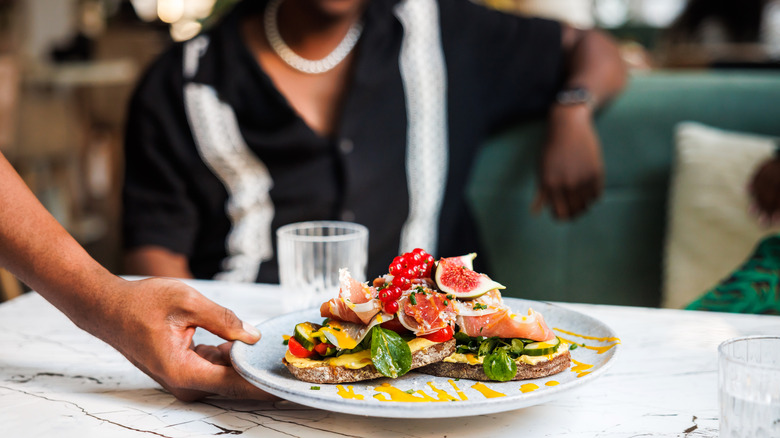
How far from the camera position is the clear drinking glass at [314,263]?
3.91ft

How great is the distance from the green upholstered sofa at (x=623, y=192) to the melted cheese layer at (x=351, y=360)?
4.32 ft

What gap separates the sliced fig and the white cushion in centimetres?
118

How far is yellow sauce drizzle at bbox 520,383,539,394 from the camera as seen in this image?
0.79 m

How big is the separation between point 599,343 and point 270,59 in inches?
50.2

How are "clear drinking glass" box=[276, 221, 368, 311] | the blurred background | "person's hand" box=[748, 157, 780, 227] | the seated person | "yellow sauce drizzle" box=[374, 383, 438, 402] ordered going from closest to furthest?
"yellow sauce drizzle" box=[374, 383, 438, 402] → "clear drinking glass" box=[276, 221, 368, 311] → "person's hand" box=[748, 157, 780, 227] → the seated person → the blurred background

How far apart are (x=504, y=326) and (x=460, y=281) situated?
72mm

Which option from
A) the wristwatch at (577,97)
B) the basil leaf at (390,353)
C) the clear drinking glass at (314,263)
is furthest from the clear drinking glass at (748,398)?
the wristwatch at (577,97)

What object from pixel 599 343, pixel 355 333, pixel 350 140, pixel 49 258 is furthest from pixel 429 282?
pixel 350 140

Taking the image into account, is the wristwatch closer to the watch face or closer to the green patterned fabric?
the watch face

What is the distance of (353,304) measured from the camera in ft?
2.76

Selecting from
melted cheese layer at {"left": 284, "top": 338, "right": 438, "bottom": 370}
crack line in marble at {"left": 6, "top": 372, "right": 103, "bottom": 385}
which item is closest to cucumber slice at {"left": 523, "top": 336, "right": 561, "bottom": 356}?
melted cheese layer at {"left": 284, "top": 338, "right": 438, "bottom": 370}

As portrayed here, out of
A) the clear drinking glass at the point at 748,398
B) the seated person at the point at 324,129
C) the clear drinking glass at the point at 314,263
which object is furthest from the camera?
the seated person at the point at 324,129

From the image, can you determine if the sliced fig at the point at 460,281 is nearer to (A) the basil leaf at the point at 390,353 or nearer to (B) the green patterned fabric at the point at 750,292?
(A) the basil leaf at the point at 390,353

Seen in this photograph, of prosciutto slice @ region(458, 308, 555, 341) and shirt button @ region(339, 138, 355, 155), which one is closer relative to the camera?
prosciutto slice @ region(458, 308, 555, 341)
